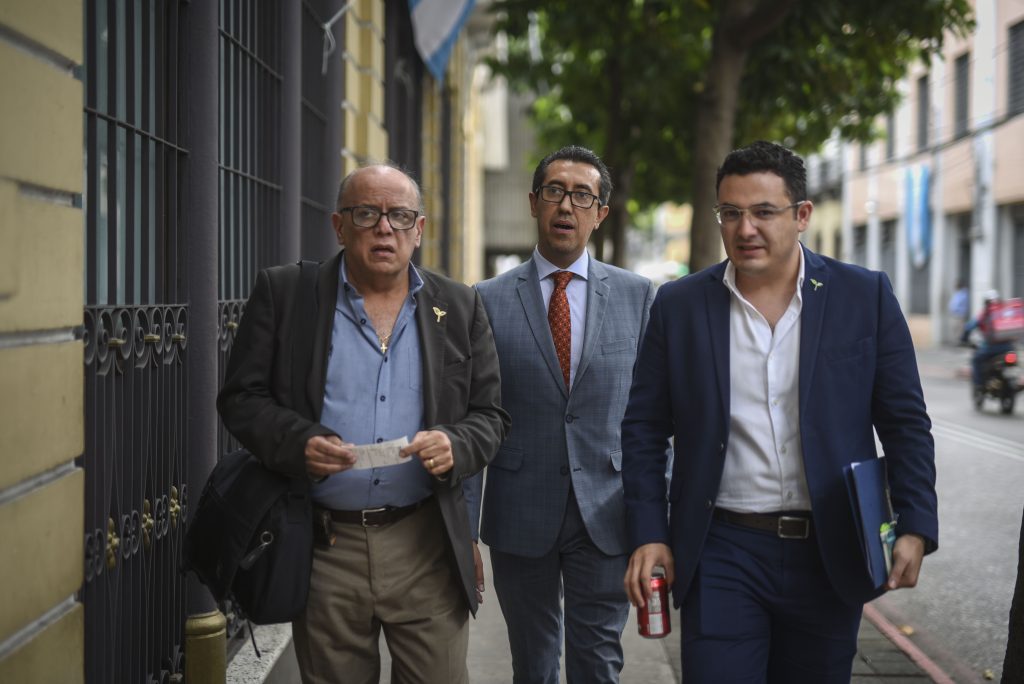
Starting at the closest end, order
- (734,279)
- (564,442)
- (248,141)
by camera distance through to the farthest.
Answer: (734,279)
(564,442)
(248,141)

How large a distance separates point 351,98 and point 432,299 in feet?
14.0

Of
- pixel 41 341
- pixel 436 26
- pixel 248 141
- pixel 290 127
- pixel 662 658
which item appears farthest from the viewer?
pixel 436 26

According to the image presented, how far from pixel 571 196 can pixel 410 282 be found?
2.80 feet

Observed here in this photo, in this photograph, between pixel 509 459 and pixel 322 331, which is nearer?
pixel 322 331

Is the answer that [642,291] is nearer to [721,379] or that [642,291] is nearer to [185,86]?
[721,379]

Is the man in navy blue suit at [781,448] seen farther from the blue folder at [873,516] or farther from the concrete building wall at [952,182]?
the concrete building wall at [952,182]

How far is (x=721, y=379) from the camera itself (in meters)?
3.07

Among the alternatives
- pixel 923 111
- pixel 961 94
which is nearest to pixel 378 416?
pixel 961 94

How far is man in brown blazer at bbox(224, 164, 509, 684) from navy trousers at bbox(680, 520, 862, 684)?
657 millimetres

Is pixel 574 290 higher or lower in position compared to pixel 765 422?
higher

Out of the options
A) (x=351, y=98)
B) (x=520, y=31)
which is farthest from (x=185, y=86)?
(x=520, y=31)

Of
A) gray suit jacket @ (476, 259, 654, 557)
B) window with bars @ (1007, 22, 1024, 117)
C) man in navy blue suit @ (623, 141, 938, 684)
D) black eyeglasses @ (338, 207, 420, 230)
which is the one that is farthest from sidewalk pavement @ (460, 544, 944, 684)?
window with bars @ (1007, 22, 1024, 117)

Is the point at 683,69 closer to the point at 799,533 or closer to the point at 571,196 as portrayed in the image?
the point at 571,196

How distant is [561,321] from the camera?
13.0 ft
